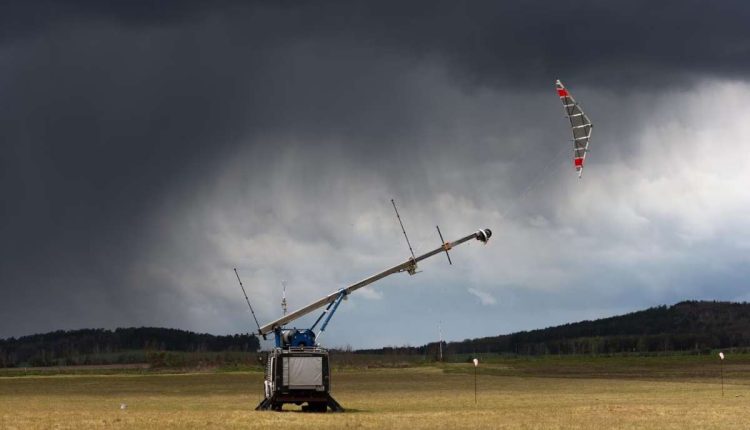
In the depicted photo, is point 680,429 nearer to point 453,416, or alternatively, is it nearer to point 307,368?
point 453,416

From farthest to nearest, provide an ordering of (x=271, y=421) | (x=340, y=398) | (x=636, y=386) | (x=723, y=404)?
(x=636, y=386)
(x=340, y=398)
(x=723, y=404)
(x=271, y=421)

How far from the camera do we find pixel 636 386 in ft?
304

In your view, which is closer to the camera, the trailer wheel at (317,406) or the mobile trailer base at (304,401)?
the mobile trailer base at (304,401)

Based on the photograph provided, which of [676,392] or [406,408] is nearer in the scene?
[406,408]

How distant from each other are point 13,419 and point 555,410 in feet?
84.8

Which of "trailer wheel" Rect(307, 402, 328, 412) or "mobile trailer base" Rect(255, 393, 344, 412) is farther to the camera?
"trailer wheel" Rect(307, 402, 328, 412)

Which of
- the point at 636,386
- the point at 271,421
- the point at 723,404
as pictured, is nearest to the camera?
the point at 271,421

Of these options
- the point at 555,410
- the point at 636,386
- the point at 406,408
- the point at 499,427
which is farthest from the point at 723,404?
the point at 636,386

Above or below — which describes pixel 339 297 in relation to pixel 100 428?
above

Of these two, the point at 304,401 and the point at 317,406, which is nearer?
the point at 304,401

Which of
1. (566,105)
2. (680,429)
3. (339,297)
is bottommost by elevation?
(680,429)

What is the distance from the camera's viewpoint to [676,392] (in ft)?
257

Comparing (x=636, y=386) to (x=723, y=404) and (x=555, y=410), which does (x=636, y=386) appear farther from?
(x=555, y=410)

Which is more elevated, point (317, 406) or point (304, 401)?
point (304, 401)
